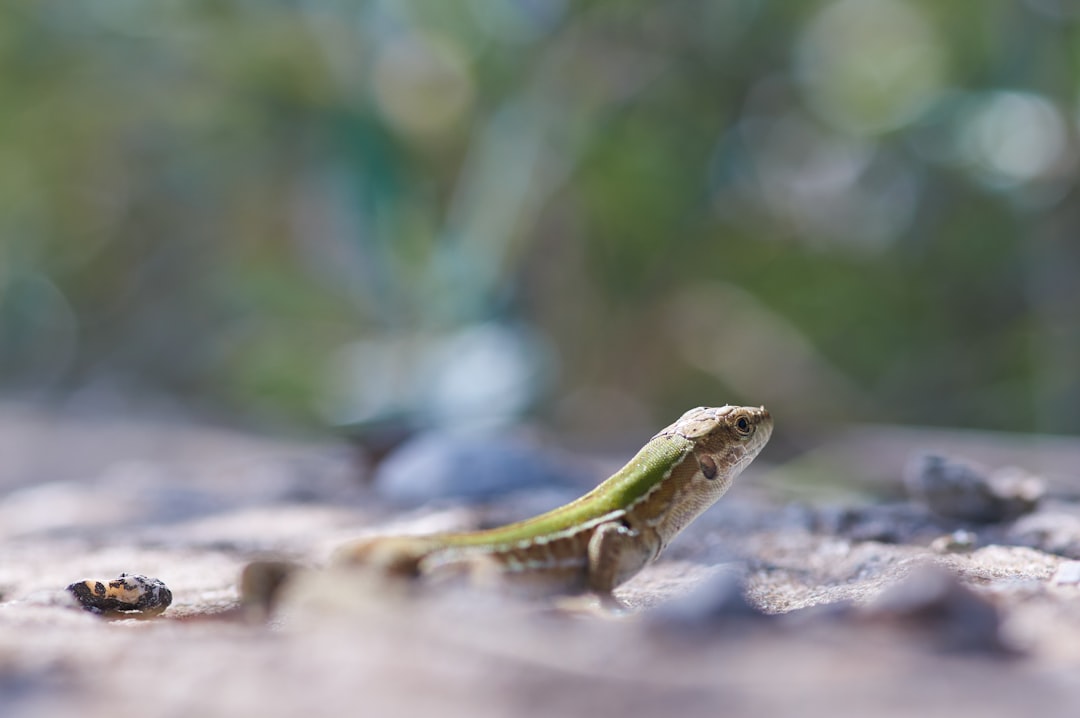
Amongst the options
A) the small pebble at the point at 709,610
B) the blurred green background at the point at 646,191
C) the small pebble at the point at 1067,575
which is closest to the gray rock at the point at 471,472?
the small pebble at the point at 1067,575

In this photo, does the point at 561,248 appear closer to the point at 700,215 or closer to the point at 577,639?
Answer: the point at 700,215

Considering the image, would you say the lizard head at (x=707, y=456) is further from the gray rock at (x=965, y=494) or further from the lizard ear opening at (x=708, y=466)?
the gray rock at (x=965, y=494)

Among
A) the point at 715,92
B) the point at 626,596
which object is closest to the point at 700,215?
the point at 715,92

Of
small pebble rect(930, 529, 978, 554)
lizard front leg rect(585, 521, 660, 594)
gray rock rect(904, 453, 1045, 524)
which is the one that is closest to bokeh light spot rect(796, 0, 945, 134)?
gray rock rect(904, 453, 1045, 524)

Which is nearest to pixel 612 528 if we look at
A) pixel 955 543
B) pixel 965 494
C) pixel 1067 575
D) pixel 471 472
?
pixel 1067 575

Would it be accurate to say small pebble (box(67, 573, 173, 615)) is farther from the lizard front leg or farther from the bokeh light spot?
the bokeh light spot
